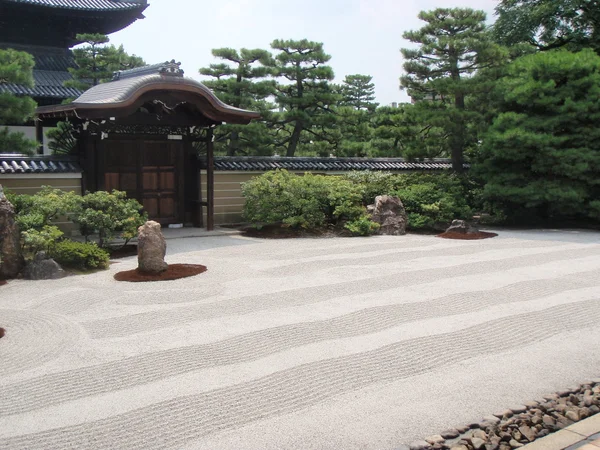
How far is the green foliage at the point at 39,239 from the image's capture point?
364 inches

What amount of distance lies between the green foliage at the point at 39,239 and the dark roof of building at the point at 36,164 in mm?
3227

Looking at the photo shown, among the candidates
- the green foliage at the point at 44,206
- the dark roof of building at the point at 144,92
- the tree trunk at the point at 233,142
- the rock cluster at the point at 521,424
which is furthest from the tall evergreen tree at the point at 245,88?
the rock cluster at the point at 521,424

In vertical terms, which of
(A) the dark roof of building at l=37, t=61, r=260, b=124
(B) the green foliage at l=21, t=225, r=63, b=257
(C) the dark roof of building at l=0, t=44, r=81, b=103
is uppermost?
(C) the dark roof of building at l=0, t=44, r=81, b=103

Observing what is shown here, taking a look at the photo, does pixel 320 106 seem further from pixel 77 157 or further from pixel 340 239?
pixel 77 157

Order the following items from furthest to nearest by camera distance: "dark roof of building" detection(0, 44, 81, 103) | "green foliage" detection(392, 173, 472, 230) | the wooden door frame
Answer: "dark roof of building" detection(0, 44, 81, 103), "green foliage" detection(392, 173, 472, 230), the wooden door frame

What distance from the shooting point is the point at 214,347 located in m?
5.88

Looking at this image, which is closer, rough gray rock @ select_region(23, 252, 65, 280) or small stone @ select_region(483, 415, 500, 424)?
small stone @ select_region(483, 415, 500, 424)

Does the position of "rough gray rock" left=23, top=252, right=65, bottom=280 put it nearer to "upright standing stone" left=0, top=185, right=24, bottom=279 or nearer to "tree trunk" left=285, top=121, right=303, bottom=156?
Answer: "upright standing stone" left=0, top=185, right=24, bottom=279

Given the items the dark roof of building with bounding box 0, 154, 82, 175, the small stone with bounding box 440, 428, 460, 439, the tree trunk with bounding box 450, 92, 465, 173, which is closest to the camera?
the small stone with bounding box 440, 428, 460, 439

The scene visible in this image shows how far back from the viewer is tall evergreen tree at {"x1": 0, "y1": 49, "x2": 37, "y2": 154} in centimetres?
1152

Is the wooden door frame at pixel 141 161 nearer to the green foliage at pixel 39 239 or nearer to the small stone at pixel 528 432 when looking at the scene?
the green foliage at pixel 39 239

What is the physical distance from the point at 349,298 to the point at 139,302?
2.68 meters

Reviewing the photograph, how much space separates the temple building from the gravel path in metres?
10.7

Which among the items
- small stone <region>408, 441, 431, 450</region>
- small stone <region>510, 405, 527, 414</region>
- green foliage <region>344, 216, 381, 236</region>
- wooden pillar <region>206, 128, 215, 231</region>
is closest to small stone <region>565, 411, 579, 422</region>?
small stone <region>510, 405, 527, 414</region>
